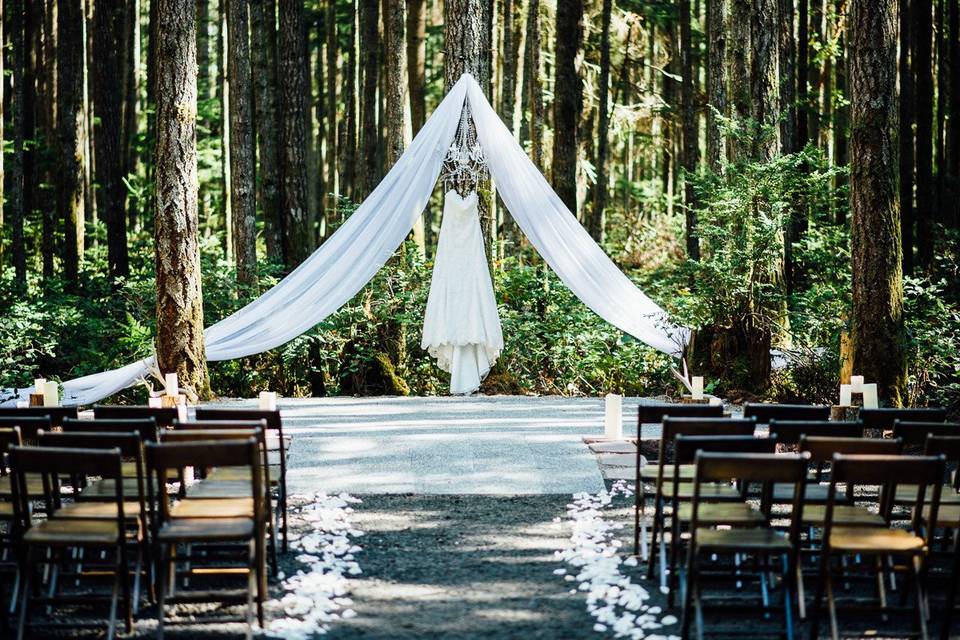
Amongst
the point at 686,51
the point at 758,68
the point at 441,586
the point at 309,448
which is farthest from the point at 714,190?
the point at 686,51

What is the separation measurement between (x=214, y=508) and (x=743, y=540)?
2.76m

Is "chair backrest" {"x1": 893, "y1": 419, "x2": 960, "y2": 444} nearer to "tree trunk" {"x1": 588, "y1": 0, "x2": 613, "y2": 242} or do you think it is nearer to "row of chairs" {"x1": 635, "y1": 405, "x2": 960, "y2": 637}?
"row of chairs" {"x1": 635, "y1": 405, "x2": 960, "y2": 637}

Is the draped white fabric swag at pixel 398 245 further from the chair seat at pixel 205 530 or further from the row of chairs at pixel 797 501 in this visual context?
the chair seat at pixel 205 530

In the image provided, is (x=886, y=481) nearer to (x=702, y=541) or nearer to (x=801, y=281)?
(x=702, y=541)

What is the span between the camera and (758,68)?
14.7 metres

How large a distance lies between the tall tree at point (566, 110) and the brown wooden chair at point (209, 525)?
1189 cm

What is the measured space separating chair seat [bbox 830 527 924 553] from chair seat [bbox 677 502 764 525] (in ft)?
1.36

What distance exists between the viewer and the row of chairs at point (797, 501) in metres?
5.25

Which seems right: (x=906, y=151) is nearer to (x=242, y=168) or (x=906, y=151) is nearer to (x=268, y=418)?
(x=242, y=168)

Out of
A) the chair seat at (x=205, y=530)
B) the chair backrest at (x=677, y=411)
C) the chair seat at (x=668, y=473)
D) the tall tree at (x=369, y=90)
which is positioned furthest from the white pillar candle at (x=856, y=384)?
the tall tree at (x=369, y=90)

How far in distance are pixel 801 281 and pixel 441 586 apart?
13.7 m

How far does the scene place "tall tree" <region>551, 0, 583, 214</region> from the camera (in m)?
17.3

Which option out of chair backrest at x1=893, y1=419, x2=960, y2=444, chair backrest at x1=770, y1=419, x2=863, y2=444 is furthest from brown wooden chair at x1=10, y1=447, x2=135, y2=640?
chair backrest at x1=893, y1=419, x2=960, y2=444

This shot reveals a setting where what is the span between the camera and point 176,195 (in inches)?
476
